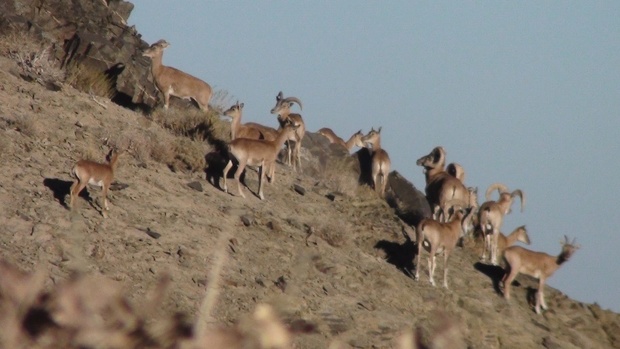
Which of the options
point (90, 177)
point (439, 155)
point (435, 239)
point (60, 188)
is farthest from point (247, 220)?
point (439, 155)

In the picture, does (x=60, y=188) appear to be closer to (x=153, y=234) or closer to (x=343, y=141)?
(x=153, y=234)

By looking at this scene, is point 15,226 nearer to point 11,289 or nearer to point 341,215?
point 341,215

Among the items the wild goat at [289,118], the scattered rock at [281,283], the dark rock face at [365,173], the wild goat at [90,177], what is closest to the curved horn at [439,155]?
the dark rock face at [365,173]

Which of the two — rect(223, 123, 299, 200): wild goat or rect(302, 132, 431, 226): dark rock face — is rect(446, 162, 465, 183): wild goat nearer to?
rect(302, 132, 431, 226): dark rock face

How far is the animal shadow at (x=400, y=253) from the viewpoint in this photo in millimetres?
20969

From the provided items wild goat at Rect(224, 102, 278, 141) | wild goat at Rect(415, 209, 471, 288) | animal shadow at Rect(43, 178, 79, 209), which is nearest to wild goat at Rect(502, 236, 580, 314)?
wild goat at Rect(415, 209, 471, 288)

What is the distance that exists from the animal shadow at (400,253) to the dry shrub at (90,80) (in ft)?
20.7

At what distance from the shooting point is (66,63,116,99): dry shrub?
22.6m

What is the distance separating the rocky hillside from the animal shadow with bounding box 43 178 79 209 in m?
0.04

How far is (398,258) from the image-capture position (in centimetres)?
2142

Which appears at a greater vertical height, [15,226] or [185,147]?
[185,147]

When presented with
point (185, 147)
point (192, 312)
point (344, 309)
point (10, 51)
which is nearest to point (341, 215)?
point (185, 147)

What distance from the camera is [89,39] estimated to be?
24859mm

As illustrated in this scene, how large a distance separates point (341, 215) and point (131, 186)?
5453 millimetres
